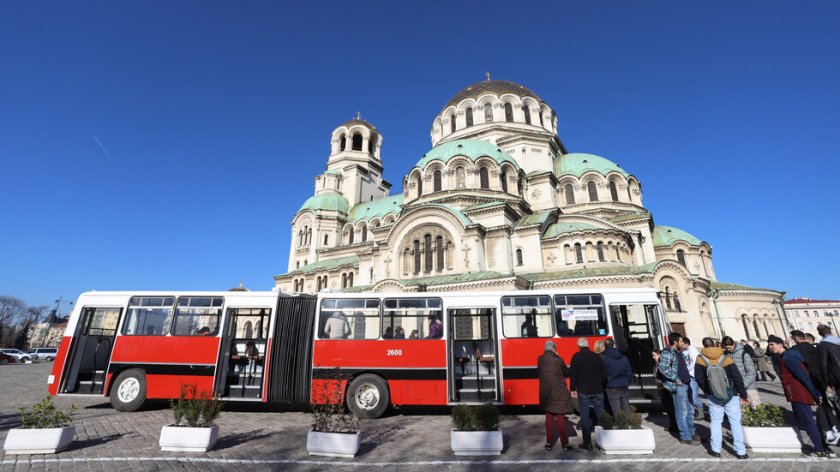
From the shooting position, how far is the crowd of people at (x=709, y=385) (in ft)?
20.2

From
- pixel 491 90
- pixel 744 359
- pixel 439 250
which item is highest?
pixel 491 90

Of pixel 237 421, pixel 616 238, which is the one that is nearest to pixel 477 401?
pixel 237 421

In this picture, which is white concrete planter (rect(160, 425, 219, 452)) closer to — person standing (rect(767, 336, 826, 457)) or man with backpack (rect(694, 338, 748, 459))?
man with backpack (rect(694, 338, 748, 459))

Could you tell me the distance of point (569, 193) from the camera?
119 feet

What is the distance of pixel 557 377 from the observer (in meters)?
6.44

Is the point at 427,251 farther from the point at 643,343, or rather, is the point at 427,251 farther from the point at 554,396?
the point at 554,396

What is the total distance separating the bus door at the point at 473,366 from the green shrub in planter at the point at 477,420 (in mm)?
2918

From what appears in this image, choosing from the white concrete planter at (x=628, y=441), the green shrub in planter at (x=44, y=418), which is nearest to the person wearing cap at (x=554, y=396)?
the white concrete planter at (x=628, y=441)

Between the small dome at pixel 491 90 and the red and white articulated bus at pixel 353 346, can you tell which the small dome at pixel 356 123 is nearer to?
the small dome at pixel 491 90

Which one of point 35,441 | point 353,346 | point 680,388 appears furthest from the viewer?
point 353,346

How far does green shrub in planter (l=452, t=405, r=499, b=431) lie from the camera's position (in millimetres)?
6320

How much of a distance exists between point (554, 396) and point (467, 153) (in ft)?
91.0

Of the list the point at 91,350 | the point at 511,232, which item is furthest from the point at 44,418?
the point at 511,232

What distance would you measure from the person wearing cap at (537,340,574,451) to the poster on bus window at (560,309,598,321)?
10.8 ft
